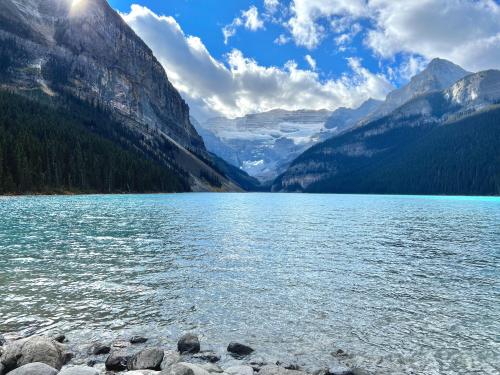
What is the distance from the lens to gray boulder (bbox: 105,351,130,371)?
43.2ft

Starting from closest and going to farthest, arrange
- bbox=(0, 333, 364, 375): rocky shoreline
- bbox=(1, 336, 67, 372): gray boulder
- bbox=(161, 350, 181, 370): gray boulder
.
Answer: bbox=(0, 333, 364, 375): rocky shoreline < bbox=(1, 336, 67, 372): gray boulder < bbox=(161, 350, 181, 370): gray boulder

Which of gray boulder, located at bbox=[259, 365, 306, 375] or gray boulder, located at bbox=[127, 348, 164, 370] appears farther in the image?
gray boulder, located at bbox=[127, 348, 164, 370]

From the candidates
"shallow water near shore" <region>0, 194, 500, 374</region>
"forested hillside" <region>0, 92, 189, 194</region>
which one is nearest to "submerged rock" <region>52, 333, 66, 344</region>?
"shallow water near shore" <region>0, 194, 500, 374</region>

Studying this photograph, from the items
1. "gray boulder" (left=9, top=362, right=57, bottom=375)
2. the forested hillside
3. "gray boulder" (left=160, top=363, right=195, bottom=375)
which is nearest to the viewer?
"gray boulder" (left=160, top=363, right=195, bottom=375)

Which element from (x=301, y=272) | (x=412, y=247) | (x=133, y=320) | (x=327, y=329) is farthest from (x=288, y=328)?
(x=412, y=247)

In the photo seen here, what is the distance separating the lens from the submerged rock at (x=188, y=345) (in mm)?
14820

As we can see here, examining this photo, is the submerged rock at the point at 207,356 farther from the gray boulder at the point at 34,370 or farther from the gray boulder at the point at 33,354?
the gray boulder at the point at 34,370

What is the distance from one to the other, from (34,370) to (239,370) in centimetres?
633

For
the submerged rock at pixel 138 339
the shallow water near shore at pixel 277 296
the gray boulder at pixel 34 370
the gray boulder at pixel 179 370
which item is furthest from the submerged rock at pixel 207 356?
the gray boulder at pixel 34 370

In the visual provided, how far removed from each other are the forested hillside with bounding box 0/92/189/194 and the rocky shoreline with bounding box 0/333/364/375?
10578 cm

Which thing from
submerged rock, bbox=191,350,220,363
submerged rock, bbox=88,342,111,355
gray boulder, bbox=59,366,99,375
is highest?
gray boulder, bbox=59,366,99,375

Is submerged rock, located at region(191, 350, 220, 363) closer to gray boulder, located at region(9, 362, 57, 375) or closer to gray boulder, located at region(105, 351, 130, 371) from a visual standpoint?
gray boulder, located at region(105, 351, 130, 371)

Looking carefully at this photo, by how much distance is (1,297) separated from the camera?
20094 millimetres

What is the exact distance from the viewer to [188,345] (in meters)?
14.9
